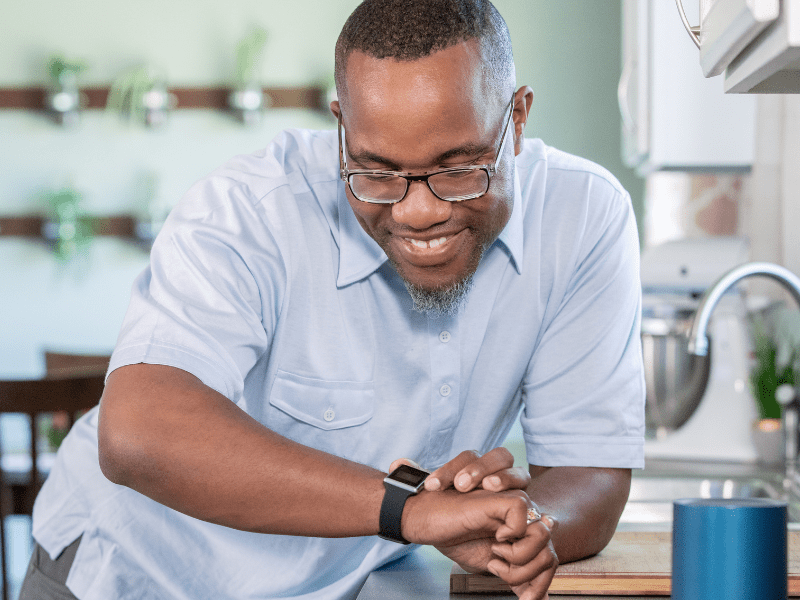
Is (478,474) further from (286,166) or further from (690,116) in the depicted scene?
(690,116)

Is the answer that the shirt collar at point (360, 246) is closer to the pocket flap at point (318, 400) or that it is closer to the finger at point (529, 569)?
the pocket flap at point (318, 400)

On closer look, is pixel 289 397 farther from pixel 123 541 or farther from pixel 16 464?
pixel 16 464

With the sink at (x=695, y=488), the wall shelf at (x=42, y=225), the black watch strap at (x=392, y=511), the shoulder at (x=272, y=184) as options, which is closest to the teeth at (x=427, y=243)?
the shoulder at (x=272, y=184)

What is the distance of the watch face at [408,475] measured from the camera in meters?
0.80

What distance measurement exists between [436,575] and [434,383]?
233 mm

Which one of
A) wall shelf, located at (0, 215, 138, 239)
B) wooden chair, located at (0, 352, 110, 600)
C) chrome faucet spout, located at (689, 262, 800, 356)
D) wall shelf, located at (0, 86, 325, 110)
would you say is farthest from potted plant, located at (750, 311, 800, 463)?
wall shelf, located at (0, 215, 138, 239)

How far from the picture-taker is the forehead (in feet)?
2.81

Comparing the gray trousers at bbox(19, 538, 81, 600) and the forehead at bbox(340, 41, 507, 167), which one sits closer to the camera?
the forehead at bbox(340, 41, 507, 167)

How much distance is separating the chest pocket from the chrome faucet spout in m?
0.52

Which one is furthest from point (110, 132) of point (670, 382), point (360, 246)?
point (360, 246)

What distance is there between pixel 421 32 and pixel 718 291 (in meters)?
0.68

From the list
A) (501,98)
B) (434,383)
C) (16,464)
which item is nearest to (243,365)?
(434,383)

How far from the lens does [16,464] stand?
2.74m

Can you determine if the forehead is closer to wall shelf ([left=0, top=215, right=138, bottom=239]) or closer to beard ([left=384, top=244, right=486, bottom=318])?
beard ([left=384, top=244, right=486, bottom=318])
